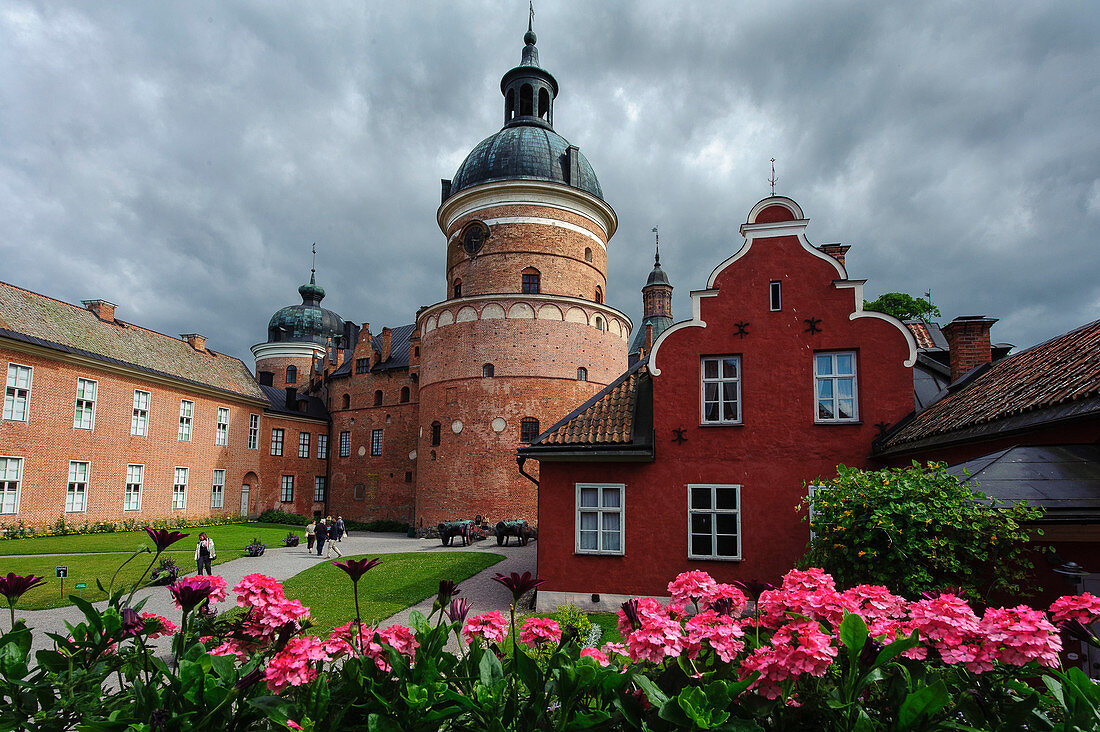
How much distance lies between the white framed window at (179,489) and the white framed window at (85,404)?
533 cm

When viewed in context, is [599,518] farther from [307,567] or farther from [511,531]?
[511,531]

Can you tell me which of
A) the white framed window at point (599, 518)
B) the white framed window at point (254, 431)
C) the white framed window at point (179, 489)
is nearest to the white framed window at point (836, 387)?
the white framed window at point (599, 518)

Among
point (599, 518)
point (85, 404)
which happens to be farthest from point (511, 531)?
point (85, 404)

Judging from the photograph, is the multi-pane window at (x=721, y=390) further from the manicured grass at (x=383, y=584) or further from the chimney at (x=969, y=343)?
the manicured grass at (x=383, y=584)

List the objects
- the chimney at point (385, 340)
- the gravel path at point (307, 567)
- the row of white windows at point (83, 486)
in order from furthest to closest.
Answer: the chimney at point (385, 340) → the row of white windows at point (83, 486) → the gravel path at point (307, 567)

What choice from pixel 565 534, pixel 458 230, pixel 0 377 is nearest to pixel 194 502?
pixel 0 377

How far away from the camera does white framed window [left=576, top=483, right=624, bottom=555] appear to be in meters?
12.6

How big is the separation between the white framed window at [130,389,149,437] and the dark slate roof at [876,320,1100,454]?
102ft

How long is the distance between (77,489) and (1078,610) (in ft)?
108

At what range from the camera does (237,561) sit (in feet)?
69.2

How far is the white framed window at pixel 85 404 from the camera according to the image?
27.2 m

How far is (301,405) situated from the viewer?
4241cm

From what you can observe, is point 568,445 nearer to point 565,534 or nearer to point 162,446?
point 565,534

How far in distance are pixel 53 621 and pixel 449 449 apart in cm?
1843
